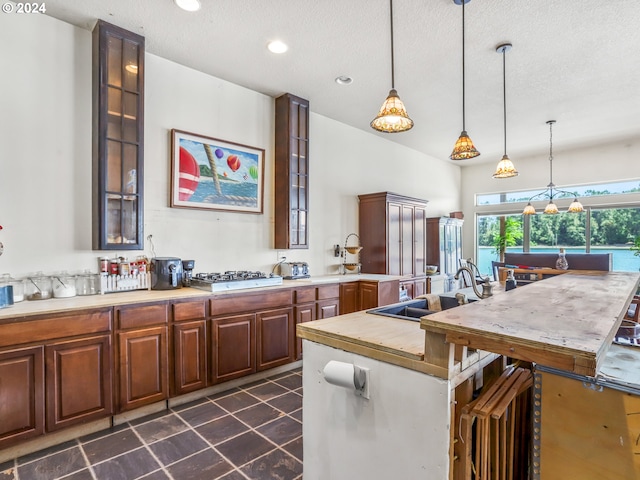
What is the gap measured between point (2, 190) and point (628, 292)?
4.15 metres

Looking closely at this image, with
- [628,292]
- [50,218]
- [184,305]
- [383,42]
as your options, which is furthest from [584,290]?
[50,218]

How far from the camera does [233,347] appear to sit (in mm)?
3137

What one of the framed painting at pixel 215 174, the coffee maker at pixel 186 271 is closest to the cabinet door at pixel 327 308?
the framed painting at pixel 215 174

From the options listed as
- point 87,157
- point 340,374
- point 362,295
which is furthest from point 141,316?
point 362,295

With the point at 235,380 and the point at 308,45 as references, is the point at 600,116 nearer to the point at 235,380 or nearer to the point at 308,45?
the point at 308,45

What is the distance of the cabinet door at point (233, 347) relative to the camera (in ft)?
9.91

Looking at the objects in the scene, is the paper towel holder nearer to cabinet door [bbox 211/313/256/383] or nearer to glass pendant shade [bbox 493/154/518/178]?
cabinet door [bbox 211/313/256/383]

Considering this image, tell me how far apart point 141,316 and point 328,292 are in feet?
6.62

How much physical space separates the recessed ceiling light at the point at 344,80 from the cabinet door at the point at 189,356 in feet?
9.36

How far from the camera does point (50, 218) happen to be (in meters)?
2.72

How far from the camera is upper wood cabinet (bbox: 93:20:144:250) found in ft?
9.11

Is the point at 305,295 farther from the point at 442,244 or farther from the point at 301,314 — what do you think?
the point at 442,244

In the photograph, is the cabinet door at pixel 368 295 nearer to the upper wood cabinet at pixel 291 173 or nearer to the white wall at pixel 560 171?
the upper wood cabinet at pixel 291 173

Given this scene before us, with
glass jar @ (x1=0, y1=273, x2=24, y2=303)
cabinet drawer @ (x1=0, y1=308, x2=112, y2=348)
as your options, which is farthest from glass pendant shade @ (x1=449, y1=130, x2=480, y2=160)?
glass jar @ (x1=0, y1=273, x2=24, y2=303)
